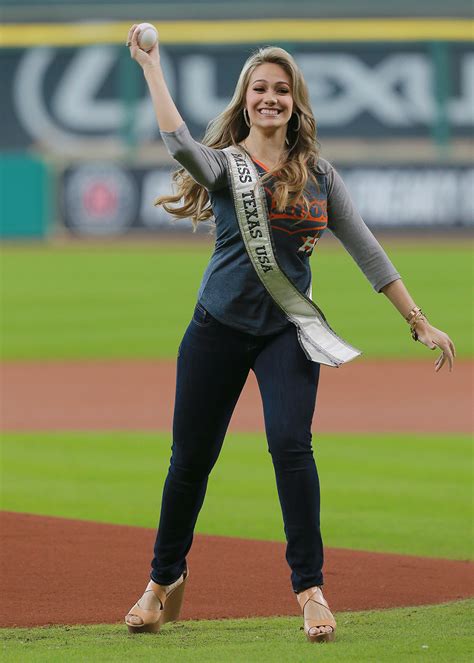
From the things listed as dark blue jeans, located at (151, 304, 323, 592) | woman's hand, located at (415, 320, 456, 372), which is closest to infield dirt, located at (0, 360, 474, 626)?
dark blue jeans, located at (151, 304, 323, 592)

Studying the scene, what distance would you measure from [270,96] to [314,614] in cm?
184

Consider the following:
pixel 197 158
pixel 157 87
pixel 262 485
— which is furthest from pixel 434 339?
pixel 262 485

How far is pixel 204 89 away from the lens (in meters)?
40.6

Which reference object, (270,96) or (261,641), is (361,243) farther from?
(261,641)

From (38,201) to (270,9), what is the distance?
11.6 metres

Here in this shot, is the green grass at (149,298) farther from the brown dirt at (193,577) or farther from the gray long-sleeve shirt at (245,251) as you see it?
the gray long-sleeve shirt at (245,251)

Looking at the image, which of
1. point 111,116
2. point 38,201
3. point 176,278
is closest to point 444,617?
point 176,278

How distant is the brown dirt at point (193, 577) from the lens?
579cm

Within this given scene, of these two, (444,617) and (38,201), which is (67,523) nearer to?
(444,617)

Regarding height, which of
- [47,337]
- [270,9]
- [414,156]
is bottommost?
[47,337]

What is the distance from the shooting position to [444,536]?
7645 mm

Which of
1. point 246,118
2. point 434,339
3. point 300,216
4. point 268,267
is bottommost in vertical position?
point 434,339

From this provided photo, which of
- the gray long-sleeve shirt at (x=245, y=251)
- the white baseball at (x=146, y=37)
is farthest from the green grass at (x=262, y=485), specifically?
the white baseball at (x=146, y=37)

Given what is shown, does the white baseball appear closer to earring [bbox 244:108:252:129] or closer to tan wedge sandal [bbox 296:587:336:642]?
earring [bbox 244:108:252:129]
